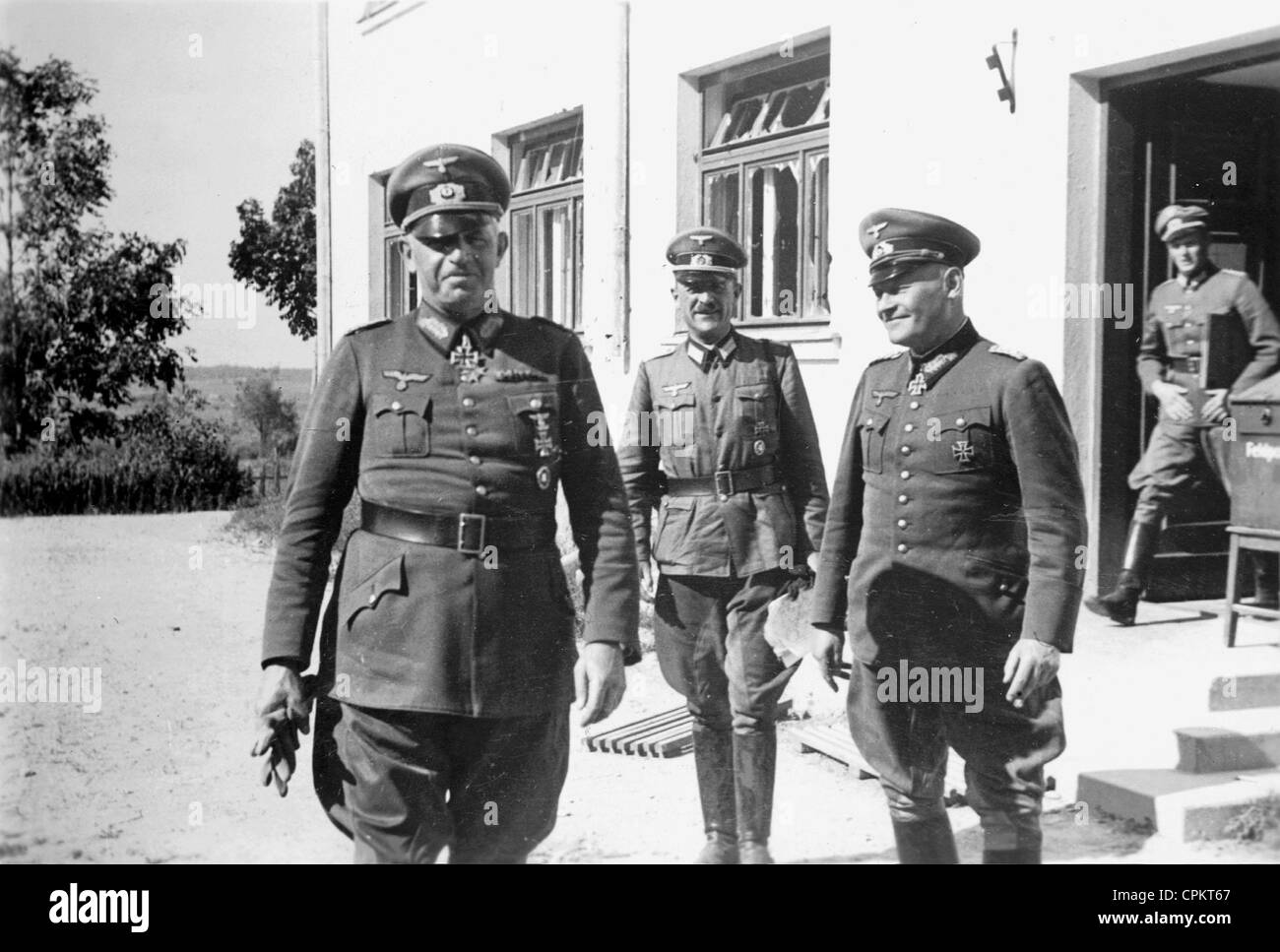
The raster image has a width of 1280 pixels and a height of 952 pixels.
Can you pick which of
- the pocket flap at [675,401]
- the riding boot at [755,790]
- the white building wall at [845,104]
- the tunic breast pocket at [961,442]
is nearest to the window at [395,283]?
the white building wall at [845,104]

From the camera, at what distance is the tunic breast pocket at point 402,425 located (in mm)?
2891

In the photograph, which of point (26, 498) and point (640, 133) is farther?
point (640, 133)

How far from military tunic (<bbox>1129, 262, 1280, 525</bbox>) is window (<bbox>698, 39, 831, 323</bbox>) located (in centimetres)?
151

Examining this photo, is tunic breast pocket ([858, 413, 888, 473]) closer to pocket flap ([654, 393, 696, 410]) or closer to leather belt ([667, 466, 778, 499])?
leather belt ([667, 466, 778, 499])

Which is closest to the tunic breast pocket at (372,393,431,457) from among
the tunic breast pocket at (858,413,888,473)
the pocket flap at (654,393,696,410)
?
the tunic breast pocket at (858,413,888,473)

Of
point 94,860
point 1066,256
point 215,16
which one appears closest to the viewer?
point 94,860

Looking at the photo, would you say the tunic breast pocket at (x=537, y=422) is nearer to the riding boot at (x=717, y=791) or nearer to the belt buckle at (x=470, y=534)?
the belt buckle at (x=470, y=534)

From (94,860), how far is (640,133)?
388cm

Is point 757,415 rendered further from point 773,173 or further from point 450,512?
point 773,173

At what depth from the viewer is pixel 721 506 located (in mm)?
4016

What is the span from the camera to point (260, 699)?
9.14 ft
